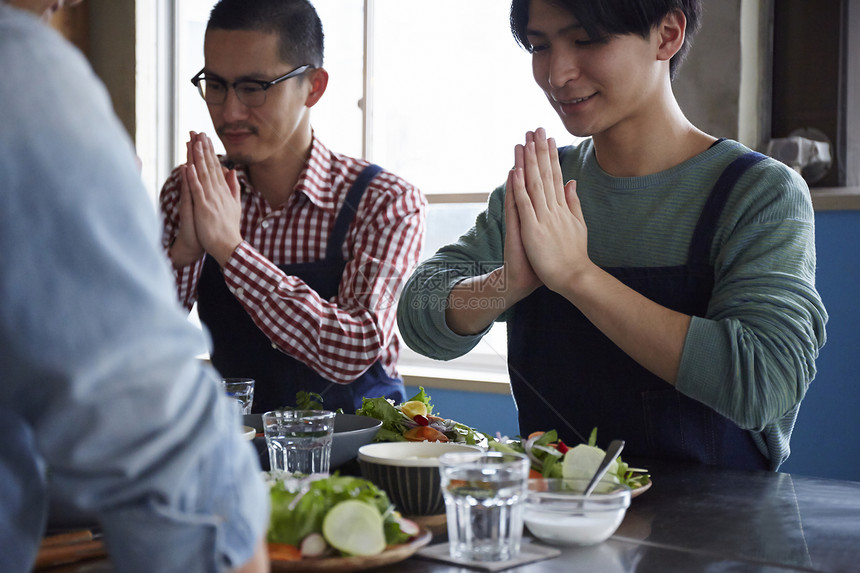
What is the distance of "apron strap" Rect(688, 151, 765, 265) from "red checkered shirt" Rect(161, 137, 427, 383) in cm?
82

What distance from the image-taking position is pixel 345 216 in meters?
2.16

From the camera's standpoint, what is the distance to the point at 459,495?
2.76 ft

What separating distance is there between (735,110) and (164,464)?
241 centimetres

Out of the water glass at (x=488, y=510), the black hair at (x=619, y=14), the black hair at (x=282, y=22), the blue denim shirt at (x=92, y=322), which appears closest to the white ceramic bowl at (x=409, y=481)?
the water glass at (x=488, y=510)

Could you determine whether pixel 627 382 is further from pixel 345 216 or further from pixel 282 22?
pixel 282 22

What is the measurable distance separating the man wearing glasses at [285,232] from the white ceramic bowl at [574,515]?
1.14m

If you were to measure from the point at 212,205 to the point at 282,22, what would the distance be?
534mm

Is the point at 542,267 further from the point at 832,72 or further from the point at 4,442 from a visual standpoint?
the point at 832,72

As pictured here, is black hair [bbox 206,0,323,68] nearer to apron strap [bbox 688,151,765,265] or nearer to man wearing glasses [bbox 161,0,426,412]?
man wearing glasses [bbox 161,0,426,412]

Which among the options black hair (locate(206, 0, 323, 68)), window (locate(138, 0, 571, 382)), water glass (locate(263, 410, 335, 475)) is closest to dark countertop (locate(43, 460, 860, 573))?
water glass (locate(263, 410, 335, 475))

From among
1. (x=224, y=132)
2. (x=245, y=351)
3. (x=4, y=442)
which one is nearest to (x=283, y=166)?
(x=224, y=132)

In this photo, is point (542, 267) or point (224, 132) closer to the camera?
point (542, 267)

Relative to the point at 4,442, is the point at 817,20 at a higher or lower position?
higher

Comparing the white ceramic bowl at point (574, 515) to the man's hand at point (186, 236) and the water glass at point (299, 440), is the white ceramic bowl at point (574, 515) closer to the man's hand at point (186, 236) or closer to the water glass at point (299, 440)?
the water glass at point (299, 440)
